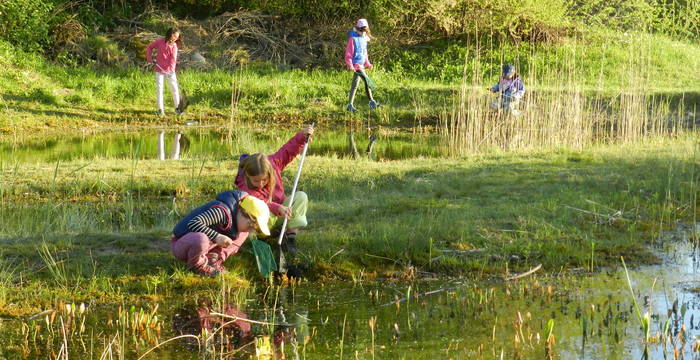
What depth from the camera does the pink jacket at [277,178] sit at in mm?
7344

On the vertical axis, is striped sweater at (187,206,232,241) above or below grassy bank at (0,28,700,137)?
below

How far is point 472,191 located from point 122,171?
15.2 ft

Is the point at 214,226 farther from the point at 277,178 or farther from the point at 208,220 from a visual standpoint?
the point at 277,178

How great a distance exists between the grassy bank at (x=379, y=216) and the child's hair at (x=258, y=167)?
787mm

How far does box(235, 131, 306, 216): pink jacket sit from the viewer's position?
7.34 metres

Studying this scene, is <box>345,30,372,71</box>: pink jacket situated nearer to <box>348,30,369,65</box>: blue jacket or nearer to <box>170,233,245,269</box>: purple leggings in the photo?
<box>348,30,369,65</box>: blue jacket

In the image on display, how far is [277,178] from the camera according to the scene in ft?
25.7

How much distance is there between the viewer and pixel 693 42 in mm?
25281

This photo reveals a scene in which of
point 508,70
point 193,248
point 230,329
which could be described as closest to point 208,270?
point 193,248

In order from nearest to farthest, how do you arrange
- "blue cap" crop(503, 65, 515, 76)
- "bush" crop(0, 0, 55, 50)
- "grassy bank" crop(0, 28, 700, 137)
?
1. "blue cap" crop(503, 65, 515, 76)
2. "grassy bank" crop(0, 28, 700, 137)
3. "bush" crop(0, 0, 55, 50)

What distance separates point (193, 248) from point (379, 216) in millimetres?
2450

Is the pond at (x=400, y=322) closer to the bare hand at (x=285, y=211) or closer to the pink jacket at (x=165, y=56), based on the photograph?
the bare hand at (x=285, y=211)

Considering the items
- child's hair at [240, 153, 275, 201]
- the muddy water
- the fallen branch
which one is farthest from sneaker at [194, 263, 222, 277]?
the fallen branch

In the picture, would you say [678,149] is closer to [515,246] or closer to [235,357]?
[515,246]
